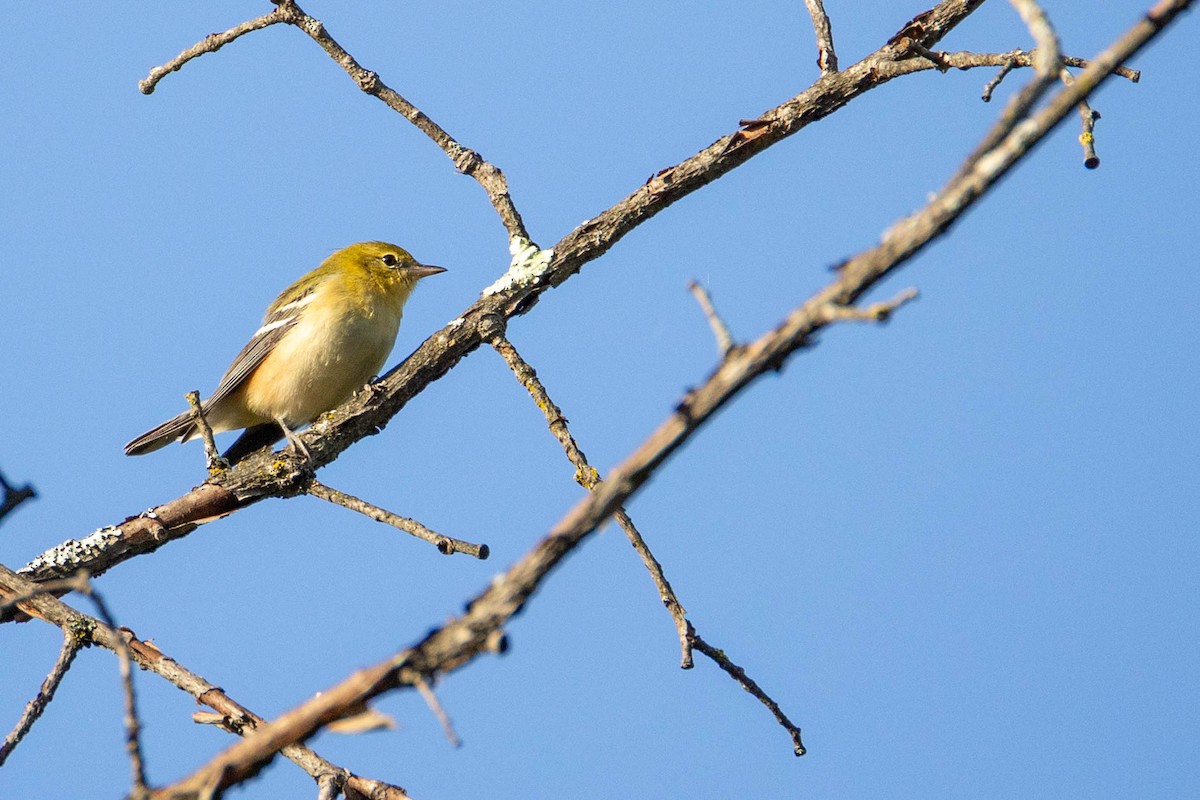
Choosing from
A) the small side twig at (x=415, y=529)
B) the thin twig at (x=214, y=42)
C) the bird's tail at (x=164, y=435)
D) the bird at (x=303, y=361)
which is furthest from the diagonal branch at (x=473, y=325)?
the bird's tail at (x=164, y=435)

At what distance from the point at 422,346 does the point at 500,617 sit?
134 inches

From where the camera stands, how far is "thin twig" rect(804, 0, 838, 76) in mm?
5090

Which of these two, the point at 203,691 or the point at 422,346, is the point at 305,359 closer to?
the point at 422,346

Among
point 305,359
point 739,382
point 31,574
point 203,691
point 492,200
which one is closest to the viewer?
point 739,382

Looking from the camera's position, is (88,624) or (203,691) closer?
(203,691)

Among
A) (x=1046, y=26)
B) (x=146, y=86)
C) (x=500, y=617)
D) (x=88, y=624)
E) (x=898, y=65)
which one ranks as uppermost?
(x=146, y=86)

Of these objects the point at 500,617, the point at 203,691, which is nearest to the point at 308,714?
the point at 500,617

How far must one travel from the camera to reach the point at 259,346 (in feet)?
26.7

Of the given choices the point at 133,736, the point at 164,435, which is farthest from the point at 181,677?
the point at 164,435

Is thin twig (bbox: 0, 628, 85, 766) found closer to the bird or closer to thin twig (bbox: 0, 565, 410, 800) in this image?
thin twig (bbox: 0, 565, 410, 800)

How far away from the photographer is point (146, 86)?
546 cm

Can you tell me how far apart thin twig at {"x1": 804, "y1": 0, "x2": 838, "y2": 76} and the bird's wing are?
440cm

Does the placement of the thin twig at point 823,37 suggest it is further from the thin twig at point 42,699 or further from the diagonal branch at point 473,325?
the thin twig at point 42,699

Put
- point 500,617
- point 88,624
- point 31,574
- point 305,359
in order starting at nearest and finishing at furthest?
point 500,617
point 88,624
point 31,574
point 305,359
